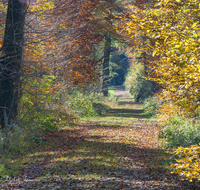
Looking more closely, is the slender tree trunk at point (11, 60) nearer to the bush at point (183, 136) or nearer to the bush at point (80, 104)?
the bush at point (183, 136)

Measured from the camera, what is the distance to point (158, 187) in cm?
→ 618

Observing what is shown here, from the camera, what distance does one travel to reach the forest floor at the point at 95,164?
20.8ft

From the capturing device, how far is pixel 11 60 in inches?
393

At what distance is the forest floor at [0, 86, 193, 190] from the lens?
6352 millimetres

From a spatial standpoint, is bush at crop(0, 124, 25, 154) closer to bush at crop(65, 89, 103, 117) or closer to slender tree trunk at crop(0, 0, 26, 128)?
slender tree trunk at crop(0, 0, 26, 128)

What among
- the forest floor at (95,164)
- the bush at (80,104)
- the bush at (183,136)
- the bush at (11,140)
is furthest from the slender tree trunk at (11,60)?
the bush at (80,104)

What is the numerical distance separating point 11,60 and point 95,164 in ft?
15.9

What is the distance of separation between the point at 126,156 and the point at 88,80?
10395mm

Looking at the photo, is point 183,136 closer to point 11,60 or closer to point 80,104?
point 11,60

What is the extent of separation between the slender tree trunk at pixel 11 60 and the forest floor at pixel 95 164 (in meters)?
1.88

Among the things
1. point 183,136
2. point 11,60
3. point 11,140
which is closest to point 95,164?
point 11,140

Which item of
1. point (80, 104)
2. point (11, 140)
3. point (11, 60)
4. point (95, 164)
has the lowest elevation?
point (95, 164)

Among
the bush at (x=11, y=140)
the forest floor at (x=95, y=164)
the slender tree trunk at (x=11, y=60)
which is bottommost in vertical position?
the forest floor at (x=95, y=164)

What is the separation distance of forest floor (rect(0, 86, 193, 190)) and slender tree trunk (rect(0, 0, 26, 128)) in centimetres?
188
